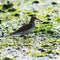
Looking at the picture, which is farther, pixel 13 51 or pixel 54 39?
pixel 54 39

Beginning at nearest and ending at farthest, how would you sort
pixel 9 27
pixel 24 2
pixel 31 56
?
1. pixel 31 56
2. pixel 9 27
3. pixel 24 2

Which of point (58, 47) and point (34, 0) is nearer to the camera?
point (58, 47)

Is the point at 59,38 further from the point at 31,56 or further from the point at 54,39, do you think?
the point at 31,56

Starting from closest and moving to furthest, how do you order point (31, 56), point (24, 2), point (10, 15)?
point (31, 56) → point (10, 15) → point (24, 2)

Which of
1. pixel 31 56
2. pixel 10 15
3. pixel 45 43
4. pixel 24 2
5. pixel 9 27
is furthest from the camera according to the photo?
pixel 24 2

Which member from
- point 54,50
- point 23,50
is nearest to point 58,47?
point 54,50

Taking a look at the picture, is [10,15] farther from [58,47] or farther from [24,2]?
[58,47]

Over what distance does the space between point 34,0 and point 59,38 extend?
5212 millimetres

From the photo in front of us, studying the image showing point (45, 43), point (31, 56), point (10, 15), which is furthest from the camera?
point (10, 15)

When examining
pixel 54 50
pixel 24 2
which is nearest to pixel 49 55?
pixel 54 50

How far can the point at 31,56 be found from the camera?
40.7ft

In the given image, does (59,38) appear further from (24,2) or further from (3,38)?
(24,2)

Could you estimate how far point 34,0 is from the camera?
18969 mm

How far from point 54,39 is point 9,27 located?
216 centimetres
